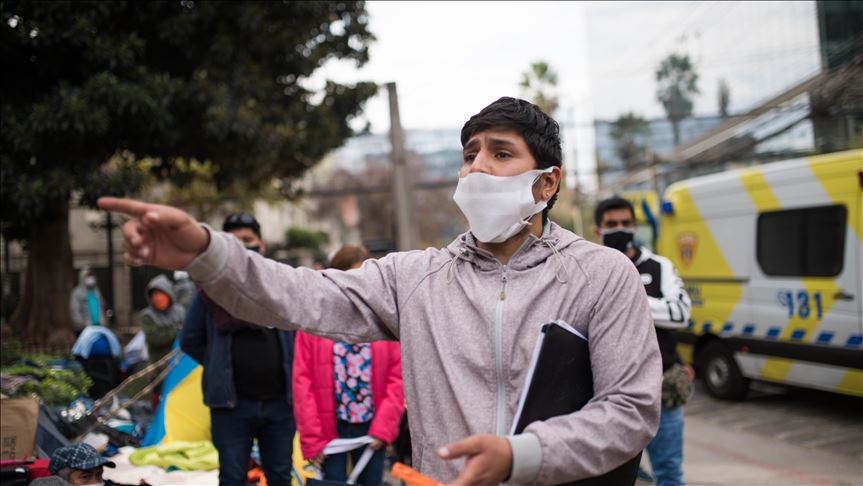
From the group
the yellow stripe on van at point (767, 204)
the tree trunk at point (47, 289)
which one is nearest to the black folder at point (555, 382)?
the yellow stripe on van at point (767, 204)

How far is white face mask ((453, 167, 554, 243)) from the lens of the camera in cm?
189

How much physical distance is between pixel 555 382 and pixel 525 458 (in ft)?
0.77

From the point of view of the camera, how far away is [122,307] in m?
16.1

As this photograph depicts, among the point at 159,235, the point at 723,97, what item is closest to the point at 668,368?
the point at 159,235

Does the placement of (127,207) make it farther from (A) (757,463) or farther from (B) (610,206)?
(A) (757,463)

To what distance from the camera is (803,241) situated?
25.8 feet

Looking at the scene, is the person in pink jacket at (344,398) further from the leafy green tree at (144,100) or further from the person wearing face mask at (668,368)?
the leafy green tree at (144,100)

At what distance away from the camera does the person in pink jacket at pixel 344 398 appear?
3936 millimetres

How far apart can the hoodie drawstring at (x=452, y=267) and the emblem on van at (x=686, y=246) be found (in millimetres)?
8341

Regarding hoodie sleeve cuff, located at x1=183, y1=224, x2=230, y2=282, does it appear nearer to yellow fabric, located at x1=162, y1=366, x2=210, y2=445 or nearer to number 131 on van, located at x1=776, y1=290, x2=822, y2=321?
yellow fabric, located at x1=162, y1=366, x2=210, y2=445

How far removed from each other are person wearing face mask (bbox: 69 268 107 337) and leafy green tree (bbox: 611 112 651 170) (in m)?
13.8

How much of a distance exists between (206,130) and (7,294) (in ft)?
22.4

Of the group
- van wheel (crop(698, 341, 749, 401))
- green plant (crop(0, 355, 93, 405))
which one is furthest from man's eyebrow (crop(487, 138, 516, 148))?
van wheel (crop(698, 341, 749, 401))

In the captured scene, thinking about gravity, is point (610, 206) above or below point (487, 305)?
above
